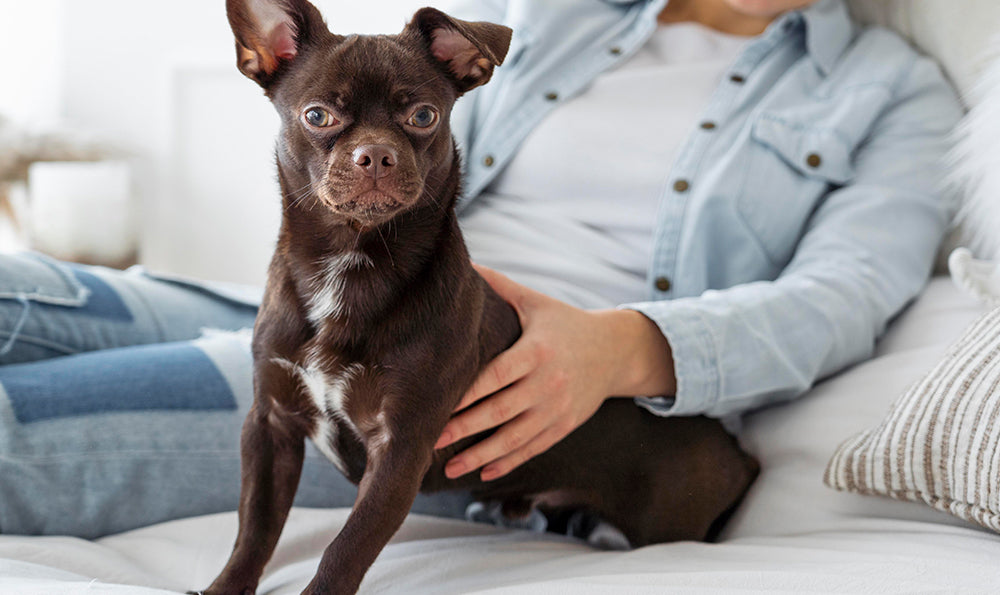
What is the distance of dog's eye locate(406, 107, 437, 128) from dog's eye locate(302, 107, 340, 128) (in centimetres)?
7

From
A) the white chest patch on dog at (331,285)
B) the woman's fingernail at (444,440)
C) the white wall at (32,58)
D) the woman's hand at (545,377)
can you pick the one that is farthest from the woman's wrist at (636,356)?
the white wall at (32,58)

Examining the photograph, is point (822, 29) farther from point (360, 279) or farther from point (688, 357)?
point (360, 279)

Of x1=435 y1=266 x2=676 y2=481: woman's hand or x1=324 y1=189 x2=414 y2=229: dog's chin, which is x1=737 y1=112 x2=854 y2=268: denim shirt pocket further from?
x1=324 y1=189 x2=414 y2=229: dog's chin

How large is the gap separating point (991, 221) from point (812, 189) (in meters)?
0.27

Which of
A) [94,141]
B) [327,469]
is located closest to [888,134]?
[327,469]

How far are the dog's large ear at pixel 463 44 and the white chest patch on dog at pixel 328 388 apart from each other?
32cm

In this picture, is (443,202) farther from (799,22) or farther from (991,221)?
(799,22)

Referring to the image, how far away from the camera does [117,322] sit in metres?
1.21

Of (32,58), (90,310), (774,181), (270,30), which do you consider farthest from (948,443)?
(32,58)

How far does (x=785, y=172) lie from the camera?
1.30m

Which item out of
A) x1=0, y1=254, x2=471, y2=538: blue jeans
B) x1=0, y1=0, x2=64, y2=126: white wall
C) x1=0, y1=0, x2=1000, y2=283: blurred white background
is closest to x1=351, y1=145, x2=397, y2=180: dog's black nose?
x1=0, y1=254, x2=471, y2=538: blue jeans

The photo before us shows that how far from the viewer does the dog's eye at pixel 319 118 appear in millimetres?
805

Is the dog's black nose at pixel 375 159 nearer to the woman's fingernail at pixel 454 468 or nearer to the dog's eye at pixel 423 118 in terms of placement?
the dog's eye at pixel 423 118

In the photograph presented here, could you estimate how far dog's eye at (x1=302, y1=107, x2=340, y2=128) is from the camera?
0.81 meters
